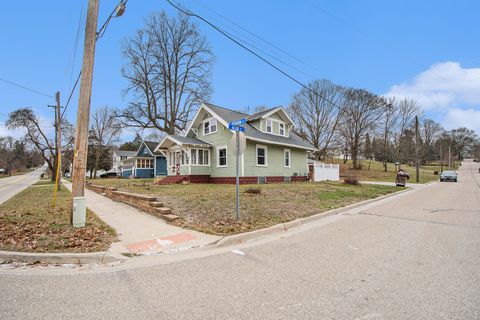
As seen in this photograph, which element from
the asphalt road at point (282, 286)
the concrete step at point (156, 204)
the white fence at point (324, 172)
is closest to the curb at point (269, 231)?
the asphalt road at point (282, 286)

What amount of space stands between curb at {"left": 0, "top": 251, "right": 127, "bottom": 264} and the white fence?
74.8 ft

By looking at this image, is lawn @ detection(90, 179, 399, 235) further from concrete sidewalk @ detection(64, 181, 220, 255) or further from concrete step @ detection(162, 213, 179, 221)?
concrete sidewalk @ detection(64, 181, 220, 255)

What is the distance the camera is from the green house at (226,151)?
62.6 feet

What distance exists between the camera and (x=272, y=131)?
22.2m

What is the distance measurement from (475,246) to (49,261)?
8.35m

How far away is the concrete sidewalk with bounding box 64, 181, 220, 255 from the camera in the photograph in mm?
5371

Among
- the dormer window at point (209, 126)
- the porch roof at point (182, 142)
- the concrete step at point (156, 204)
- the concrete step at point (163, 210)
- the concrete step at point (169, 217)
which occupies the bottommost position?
the concrete step at point (169, 217)

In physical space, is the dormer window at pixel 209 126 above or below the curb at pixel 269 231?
above

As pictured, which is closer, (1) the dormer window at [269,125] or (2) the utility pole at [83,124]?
(2) the utility pole at [83,124]

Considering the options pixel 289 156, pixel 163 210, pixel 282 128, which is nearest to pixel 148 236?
pixel 163 210

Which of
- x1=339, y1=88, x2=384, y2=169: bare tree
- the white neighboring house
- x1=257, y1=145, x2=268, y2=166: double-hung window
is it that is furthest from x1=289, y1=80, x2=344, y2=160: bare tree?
the white neighboring house

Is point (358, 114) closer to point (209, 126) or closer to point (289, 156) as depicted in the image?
point (289, 156)

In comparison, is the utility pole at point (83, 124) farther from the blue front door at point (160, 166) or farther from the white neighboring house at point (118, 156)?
the white neighboring house at point (118, 156)

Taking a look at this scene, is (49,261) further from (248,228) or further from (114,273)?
(248,228)
